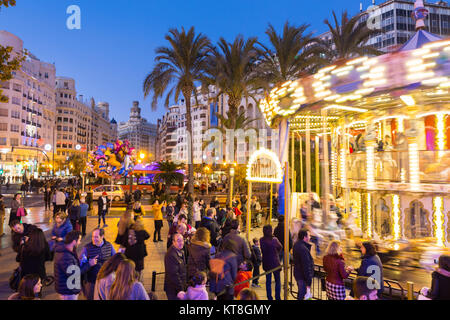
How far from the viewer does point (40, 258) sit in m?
5.12

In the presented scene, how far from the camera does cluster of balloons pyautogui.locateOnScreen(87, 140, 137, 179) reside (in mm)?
20703

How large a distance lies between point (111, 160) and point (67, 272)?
17.6 m

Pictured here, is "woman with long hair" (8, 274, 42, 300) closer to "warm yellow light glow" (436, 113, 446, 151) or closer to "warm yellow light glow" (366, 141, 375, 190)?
"warm yellow light glow" (366, 141, 375, 190)

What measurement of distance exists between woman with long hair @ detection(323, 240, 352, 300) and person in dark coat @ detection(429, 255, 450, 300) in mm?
1071

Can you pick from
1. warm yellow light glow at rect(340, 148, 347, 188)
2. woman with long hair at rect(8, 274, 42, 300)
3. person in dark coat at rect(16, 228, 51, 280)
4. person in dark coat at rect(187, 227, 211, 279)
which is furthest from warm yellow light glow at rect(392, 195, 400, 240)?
woman with long hair at rect(8, 274, 42, 300)

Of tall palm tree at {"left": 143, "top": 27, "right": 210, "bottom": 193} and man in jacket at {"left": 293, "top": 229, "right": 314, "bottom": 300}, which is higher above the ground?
tall palm tree at {"left": 143, "top": 27, "right": 210, "bottom": 193}

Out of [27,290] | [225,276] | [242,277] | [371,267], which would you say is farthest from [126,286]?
[371,267]

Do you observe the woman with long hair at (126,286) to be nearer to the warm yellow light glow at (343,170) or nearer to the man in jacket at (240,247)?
the man in jacket at (240,247)

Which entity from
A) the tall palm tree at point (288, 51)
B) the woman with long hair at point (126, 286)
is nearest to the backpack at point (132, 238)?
the woman with long hair at point (126, 286)

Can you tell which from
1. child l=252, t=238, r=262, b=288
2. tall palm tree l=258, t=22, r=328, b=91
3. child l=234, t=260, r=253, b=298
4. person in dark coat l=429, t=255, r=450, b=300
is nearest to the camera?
person in dark coat l=429, t=255, r=450, b=300

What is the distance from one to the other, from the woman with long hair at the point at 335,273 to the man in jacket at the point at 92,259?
3376 mm
